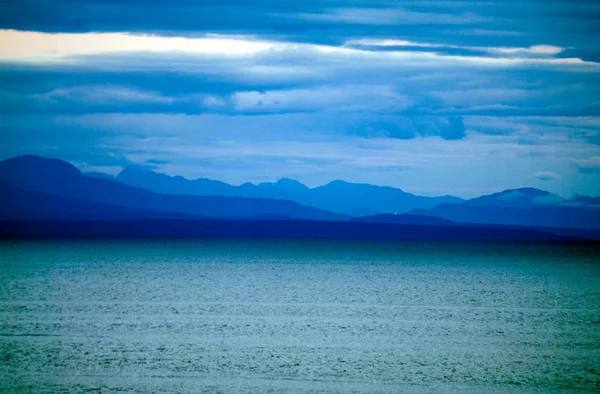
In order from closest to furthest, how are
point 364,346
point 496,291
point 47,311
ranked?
1. point 364,346
2. point 47,311
3. point 496,291

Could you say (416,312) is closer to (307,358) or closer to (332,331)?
(332,331)

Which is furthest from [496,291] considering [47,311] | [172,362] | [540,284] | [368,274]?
[172,362]

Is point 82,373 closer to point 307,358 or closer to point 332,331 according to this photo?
point 307,358

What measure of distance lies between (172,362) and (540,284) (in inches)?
1364

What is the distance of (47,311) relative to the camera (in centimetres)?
2964

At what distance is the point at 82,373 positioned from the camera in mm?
18250

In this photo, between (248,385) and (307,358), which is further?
(307,358)

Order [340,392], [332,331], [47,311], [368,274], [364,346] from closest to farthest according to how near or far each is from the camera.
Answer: [340,392] < [364,346] < [332,331] < [47,311] < [368,274]

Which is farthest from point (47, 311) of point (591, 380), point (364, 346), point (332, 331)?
point (591, 380)

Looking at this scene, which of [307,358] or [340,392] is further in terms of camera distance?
[307,358]

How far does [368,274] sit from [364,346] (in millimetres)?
34116

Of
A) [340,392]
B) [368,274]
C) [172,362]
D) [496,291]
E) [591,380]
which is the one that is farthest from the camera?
[368,274]

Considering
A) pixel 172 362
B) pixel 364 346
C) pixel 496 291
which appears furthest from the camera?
pixel 496 291

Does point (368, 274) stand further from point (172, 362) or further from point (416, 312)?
point (172, 362)
